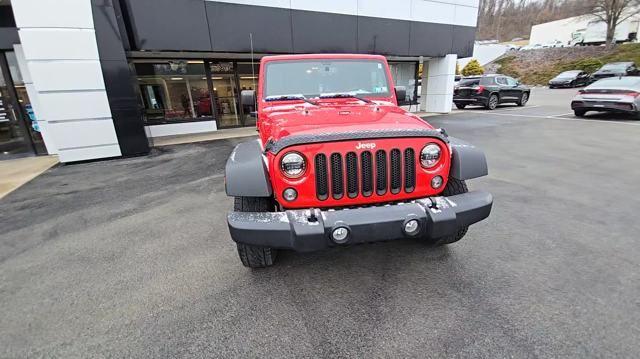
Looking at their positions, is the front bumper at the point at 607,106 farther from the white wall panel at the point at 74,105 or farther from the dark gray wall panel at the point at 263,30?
the white wall panel at the point at 74,105

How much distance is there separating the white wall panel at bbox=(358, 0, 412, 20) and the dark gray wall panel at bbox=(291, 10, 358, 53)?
0.54 metres

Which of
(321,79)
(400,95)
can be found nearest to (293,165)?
(321,79)

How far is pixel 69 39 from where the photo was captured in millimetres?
6195

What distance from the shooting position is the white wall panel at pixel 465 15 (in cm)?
1255

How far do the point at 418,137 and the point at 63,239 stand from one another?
12.8 feet

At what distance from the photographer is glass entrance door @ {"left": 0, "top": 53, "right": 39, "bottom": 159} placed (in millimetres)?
7434

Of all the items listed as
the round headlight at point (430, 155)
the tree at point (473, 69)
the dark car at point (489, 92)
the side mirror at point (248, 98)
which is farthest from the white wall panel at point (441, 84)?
the tree at point (473, 69)

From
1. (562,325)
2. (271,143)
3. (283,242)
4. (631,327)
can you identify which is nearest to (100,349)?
(283,242)

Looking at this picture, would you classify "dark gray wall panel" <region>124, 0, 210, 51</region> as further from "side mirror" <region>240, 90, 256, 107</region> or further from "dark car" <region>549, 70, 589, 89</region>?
"dark car" <region>549, 70, 589, 89</region>

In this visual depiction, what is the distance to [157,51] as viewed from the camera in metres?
8.01

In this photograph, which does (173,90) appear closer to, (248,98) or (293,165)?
(248,98)

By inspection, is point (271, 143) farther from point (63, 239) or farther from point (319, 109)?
point (63, 239)

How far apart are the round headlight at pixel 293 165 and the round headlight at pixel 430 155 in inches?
34.9

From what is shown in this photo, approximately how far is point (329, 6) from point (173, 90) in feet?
19.8
